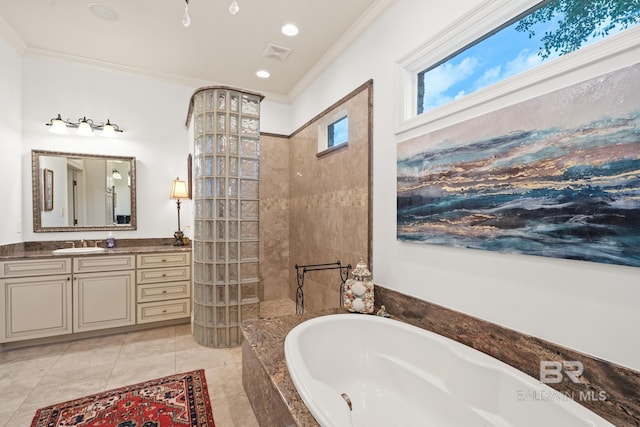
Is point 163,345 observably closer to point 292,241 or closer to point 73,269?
point 73,269

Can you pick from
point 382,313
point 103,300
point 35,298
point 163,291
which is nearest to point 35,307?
point 35,298

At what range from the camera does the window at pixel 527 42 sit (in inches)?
47.7

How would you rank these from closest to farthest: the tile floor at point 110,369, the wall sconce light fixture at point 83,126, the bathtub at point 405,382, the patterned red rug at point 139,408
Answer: the bathtub at point 405,382, the patterned red rug at point 139,408, the tile floor at point 110,369, the wall sconce light fixture at point 83,126

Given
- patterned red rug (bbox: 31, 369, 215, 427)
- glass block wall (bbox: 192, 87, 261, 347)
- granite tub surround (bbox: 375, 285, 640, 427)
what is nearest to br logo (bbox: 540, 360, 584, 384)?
granite tub surround (bbox: 375, 285, 640, 427)

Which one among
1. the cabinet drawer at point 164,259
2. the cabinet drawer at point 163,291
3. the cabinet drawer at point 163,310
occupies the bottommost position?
the cabinet drawer at point 163,310

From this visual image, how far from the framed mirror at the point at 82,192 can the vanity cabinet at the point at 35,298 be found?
2.05 feet

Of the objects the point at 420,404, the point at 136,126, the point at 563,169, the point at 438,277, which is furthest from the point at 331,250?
the point at 136,126

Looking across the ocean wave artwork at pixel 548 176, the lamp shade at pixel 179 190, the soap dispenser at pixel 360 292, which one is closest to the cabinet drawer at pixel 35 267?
the lamp shade at pixel 179 190

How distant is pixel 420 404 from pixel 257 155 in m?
2.49

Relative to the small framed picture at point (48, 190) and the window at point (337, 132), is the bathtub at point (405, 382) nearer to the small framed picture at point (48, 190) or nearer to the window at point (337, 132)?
the window at point (337, 132)

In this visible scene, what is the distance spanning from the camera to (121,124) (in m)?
3.49

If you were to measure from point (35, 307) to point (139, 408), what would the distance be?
1.77 m

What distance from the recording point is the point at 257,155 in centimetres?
302

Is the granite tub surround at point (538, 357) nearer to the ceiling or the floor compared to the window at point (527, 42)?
nearer to the floor
